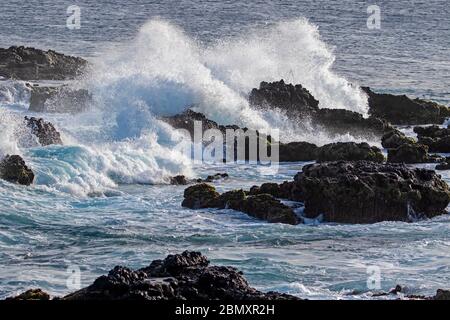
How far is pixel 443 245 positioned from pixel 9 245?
850 cm

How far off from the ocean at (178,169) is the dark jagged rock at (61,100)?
1.73 ft

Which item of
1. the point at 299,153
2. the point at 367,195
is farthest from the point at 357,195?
the point at 299,153

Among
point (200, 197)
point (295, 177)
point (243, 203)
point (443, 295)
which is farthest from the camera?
point (200, 197)

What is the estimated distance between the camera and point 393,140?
3600 centimetres

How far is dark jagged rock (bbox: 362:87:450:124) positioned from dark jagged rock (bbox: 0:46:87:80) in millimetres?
14065

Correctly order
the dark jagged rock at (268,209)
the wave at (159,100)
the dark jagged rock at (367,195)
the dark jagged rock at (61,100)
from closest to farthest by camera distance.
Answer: the dark jagged rock at (268,209)
the dark jagged rock at (367,195)
the wave at (159,100)
the dark jagged rock at (61,100)

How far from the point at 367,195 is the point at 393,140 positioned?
33.7 feet

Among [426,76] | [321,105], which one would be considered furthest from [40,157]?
[426,76]

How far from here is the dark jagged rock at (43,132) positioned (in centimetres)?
3356

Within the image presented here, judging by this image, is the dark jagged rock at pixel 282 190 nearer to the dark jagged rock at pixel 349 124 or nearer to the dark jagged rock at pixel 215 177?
the dark jagged rock at pixel 215 177

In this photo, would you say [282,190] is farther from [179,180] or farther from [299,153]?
[299,153]

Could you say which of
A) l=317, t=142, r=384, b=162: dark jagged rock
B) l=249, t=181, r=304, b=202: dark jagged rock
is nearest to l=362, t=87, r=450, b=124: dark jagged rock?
l=317, t=142, r=384, b=162: dark jagged rock

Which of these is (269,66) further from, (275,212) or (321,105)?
(275,212)

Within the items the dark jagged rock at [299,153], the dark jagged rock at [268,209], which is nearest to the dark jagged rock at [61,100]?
the dark jagged rock at [299,153]
